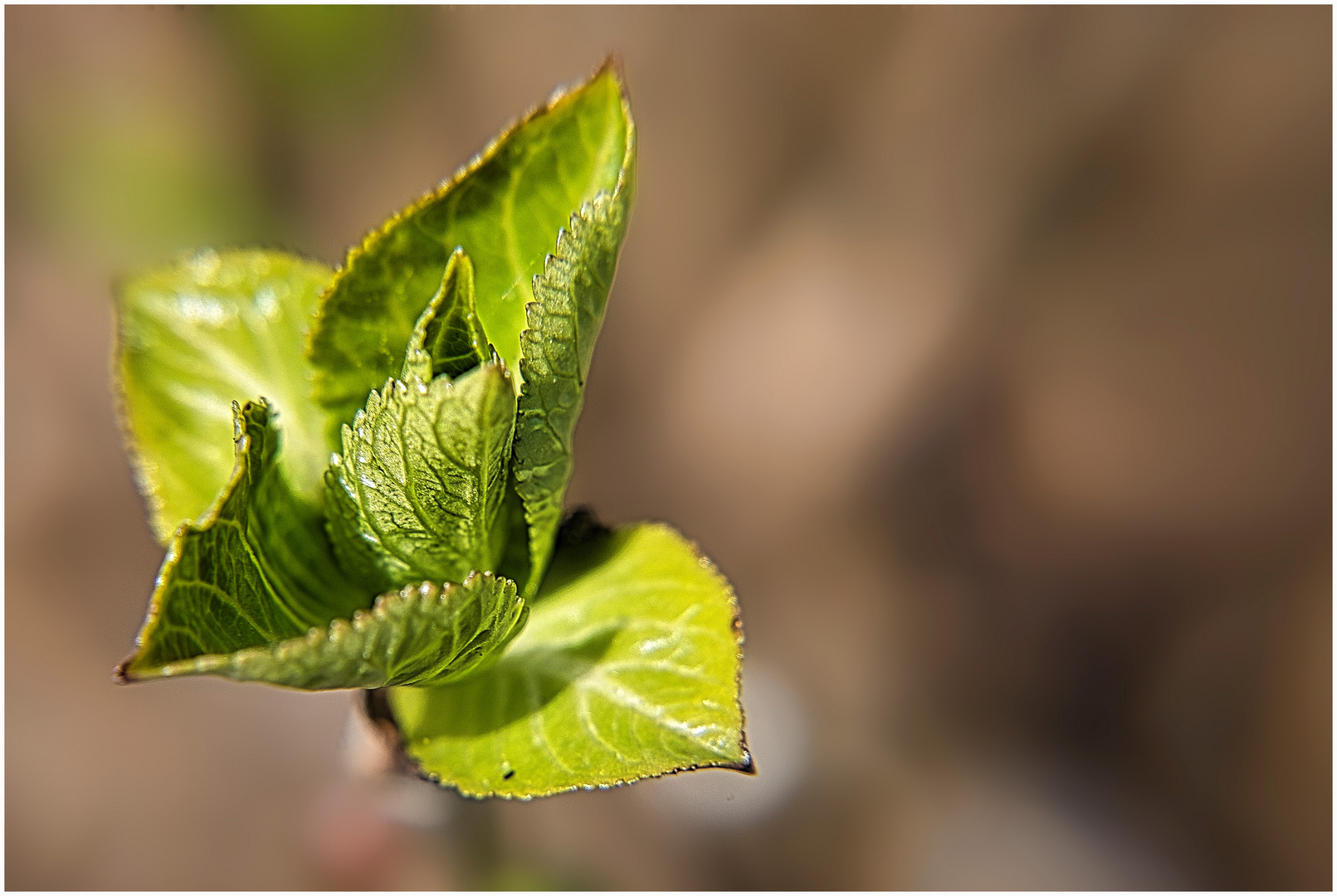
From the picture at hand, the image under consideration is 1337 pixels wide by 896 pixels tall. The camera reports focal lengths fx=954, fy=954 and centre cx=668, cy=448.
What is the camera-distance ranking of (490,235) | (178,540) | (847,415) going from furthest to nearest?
(847,415) < (490,235) < (178,540)

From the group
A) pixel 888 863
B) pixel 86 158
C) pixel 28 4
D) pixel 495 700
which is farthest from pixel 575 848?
pixel 28 4

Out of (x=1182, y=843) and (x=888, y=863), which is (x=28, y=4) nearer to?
(x=888, y=863)

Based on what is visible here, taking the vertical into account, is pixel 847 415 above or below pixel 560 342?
above

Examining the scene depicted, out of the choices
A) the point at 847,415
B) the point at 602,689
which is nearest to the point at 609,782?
the point at 602,689

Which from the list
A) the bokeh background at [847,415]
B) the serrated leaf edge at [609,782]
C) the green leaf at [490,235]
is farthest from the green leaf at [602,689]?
the bokeh background at [847,415]

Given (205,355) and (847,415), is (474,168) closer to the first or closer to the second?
(205,355)

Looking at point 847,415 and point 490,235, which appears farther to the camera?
point 847,415

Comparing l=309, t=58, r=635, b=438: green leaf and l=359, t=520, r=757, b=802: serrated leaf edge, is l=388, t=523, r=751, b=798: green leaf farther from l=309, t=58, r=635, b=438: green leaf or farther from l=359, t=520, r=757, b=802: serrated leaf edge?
l=309, t=58, r=635, b=438: green leaf
